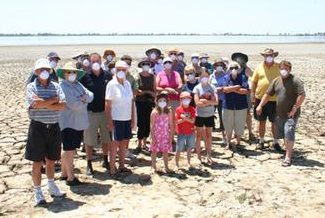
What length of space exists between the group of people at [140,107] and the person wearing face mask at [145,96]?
19 millimetres

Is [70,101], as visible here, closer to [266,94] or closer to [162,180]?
[162,180]

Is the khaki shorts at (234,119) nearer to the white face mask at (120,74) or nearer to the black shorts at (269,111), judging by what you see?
the black shorts at (269,111)

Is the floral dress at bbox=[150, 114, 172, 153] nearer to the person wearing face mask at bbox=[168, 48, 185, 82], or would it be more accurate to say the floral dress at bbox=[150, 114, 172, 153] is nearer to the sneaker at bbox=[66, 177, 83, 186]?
the sneaker at bbox=[66, 177, 83, 186]

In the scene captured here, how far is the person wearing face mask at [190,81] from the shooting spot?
853cm

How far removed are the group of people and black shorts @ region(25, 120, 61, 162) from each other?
0.04 feet

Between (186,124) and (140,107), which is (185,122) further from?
(140,107)

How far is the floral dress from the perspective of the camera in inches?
304

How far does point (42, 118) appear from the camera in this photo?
627 centimetres

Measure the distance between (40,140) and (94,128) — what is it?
1486 mm

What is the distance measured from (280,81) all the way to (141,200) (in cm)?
348

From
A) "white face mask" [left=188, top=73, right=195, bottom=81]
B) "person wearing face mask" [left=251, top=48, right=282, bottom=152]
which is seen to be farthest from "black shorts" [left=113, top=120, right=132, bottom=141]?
"person wearing face mask" [left=251, top=48, right=282, bottom=152]

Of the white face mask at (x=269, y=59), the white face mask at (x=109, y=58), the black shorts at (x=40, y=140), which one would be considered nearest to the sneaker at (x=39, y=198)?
the black shorts at (x=40, y=140)

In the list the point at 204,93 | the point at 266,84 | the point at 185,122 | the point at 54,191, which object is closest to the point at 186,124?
the point at 185,122

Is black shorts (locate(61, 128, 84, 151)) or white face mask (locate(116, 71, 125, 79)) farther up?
white face mask (locate(116, 71, 125, 79))
